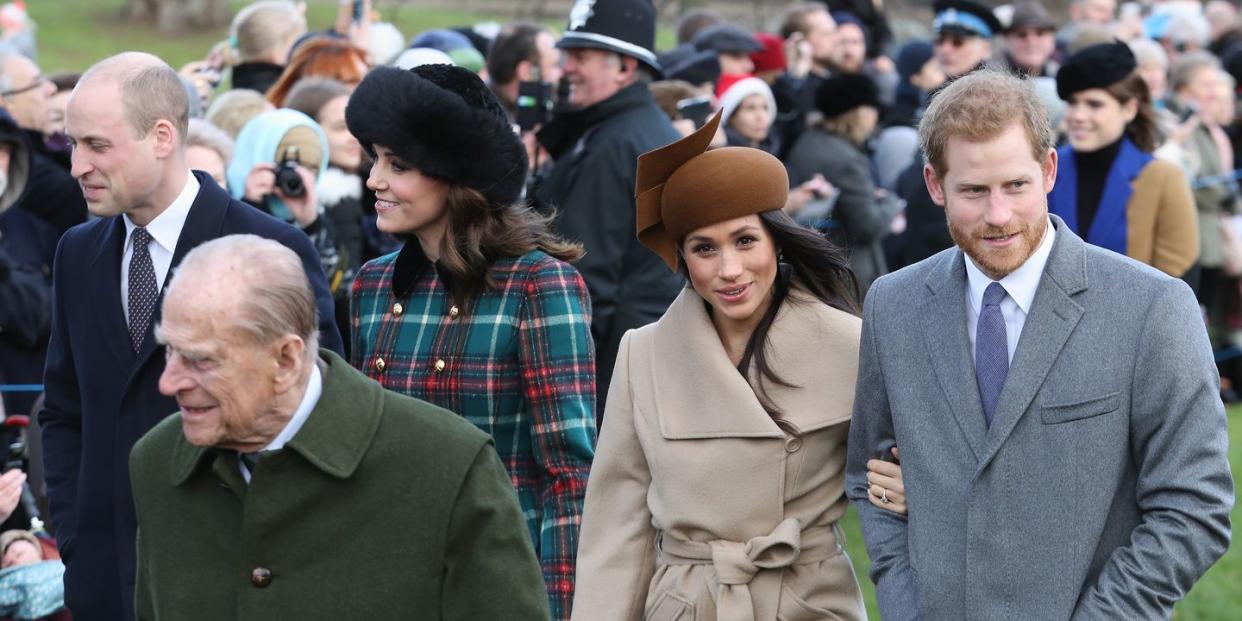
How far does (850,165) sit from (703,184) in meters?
5.43

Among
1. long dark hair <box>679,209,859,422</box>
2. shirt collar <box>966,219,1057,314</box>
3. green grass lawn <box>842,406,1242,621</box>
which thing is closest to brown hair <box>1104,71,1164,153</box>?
green grass lawn <box>842,406,1242,621</box>

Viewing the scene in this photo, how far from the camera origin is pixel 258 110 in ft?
25.5

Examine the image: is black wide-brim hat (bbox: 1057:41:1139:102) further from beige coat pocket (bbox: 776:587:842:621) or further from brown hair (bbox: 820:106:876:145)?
beige coat pocket (bbox: 776:587:842:621)

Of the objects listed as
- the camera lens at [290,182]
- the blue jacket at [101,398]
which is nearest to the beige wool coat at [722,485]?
the blue jacket at [101,398]

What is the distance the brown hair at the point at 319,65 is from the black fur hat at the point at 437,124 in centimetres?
402

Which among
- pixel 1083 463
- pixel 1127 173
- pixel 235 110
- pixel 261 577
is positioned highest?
pixel 1083 463

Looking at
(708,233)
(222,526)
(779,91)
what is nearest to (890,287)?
(708,233)

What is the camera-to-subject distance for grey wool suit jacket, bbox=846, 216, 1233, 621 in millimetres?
3697

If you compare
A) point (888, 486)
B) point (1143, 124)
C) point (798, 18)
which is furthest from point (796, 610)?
point (798, 18)

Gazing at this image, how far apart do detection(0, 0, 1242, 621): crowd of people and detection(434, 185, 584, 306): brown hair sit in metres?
0.01

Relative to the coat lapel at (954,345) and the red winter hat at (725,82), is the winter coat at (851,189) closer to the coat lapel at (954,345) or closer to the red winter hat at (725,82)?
the red winter hat at (725,82)

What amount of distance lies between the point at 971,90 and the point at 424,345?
1723 millimetres

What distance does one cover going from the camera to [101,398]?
4.63m

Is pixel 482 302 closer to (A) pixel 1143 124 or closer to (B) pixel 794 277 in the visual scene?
(B) pixel 794 277
